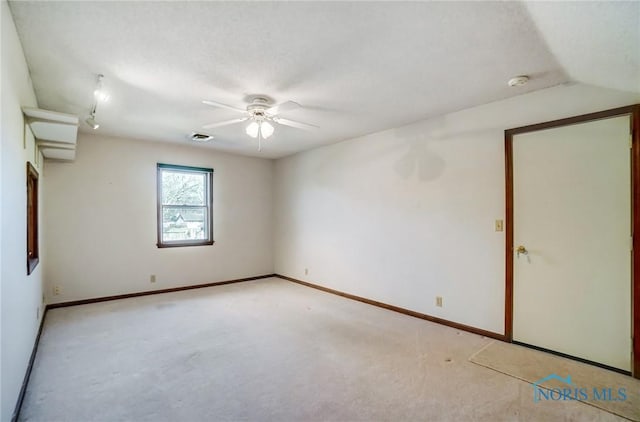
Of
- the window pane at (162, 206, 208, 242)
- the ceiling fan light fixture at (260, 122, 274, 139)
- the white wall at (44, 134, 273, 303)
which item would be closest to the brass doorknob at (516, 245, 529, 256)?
the ceiling fan light fixture at (260, 122, 274, 139)

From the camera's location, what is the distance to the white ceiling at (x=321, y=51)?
1.82 meters

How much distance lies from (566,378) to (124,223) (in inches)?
221

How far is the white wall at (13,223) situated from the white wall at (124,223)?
7.13ft

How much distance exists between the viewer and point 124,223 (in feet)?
16.1

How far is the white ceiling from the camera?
182 cm

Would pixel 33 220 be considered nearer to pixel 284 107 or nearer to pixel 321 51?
→ pixel 284 107

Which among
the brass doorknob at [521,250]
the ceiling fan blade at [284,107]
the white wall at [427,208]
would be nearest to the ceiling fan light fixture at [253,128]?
the ceiling fan blade at [284,107]

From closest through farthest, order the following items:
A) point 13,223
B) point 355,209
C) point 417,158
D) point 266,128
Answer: point 13,223
point 266,128
point 417,158
point 355,209

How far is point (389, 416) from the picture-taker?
201 cm

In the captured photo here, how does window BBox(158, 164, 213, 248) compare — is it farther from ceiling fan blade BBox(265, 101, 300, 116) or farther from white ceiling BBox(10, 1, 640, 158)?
ceiling fan blade BBox(265, 101, 300, 116)

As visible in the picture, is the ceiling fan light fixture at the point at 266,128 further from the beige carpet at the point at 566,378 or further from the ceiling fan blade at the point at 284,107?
the beige carpet at the point at 566,378

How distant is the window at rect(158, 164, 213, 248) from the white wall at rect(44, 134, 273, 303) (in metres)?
0.11

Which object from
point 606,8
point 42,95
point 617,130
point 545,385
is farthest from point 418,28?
point 42,95

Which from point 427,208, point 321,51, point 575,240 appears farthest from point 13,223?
point 575,240
